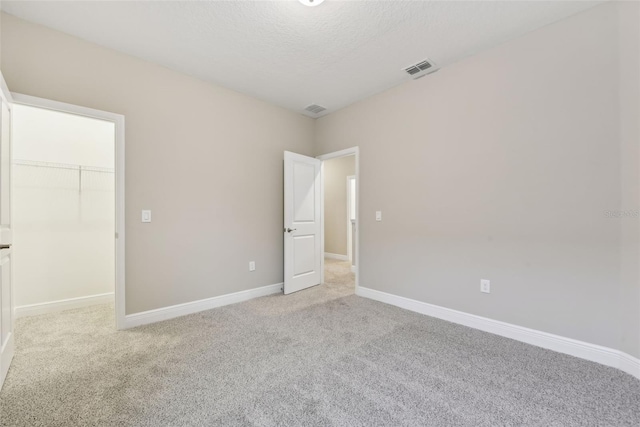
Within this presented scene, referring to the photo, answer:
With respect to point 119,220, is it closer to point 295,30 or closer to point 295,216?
point 295,216

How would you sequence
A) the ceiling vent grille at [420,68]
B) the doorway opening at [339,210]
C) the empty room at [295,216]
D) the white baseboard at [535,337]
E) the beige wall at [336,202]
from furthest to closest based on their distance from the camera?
the beige wall at [336,202]
the doorway opening at [339,210]
the ceiling vent grille at [420,68]
the white baseboard at [535,337]
the empty room at [295,216]

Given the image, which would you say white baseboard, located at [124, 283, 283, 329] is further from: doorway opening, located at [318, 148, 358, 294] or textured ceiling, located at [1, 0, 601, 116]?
textured ceiling, located at [1, 0, 601, 116]

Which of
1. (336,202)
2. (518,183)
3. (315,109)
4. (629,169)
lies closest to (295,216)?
(315,109)

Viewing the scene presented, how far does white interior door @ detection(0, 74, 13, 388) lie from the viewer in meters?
1.69

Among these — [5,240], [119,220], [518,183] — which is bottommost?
[5,240]

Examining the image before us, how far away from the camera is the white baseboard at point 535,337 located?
1.86m

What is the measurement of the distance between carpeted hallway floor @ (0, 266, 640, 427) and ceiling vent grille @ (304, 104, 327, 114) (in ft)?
9.43

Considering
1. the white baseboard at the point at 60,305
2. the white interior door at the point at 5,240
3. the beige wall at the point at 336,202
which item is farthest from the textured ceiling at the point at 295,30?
the beige wall at the point at 336,202

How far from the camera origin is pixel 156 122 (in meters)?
2.73

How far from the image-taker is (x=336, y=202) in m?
6.49

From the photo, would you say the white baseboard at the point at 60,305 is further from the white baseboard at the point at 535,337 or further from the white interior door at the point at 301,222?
the white baseboard at the point at 535,337

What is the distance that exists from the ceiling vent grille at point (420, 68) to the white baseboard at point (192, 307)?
10.2ft

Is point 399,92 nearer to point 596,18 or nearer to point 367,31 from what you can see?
point 367,31

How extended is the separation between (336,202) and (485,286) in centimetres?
426
